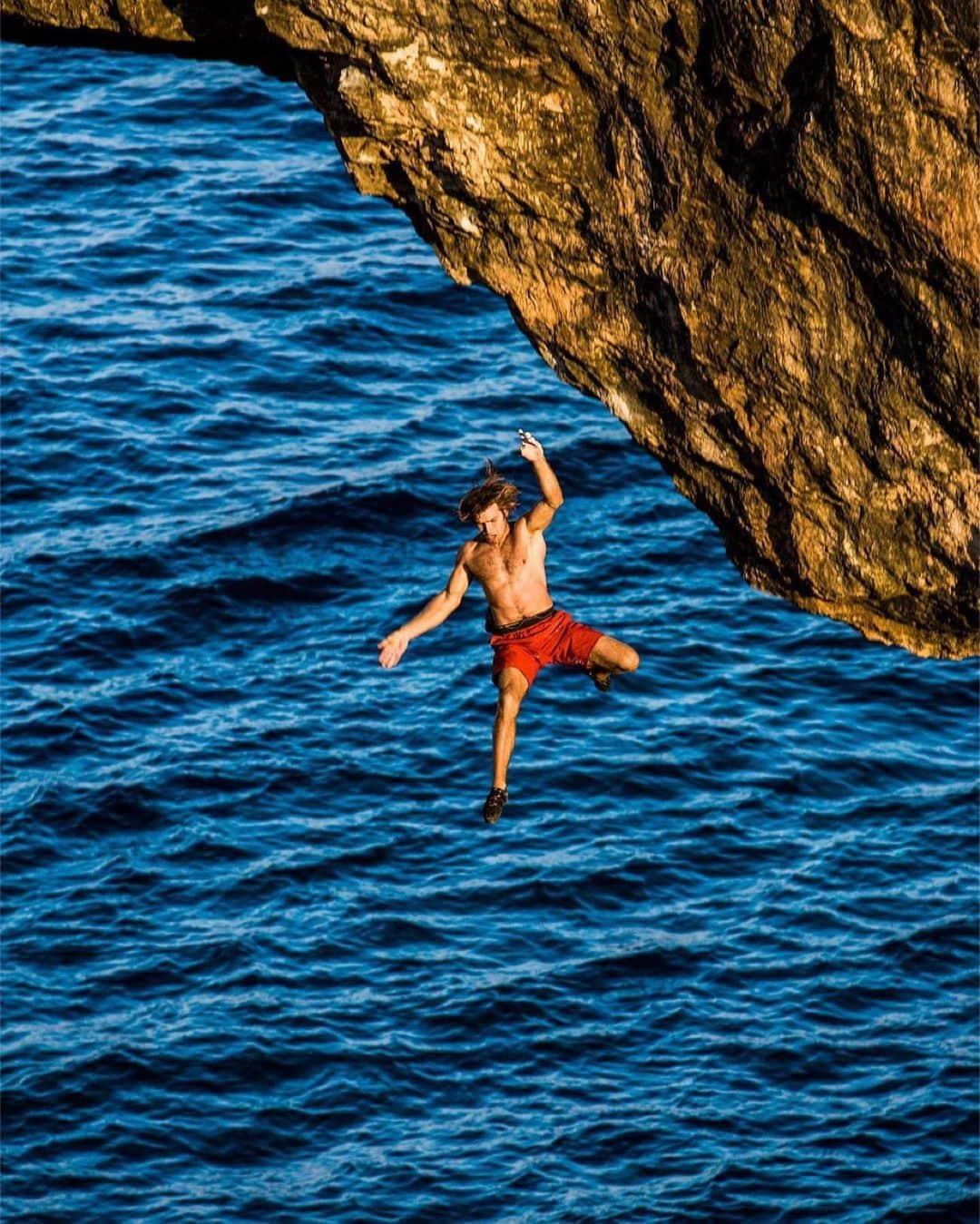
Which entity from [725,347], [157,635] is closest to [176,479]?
[157,635]

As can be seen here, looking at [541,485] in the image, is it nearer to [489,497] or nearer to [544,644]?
[489,497]

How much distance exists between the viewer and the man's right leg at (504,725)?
61.4ft

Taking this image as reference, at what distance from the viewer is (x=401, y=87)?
49.6 feet

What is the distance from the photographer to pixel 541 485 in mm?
17797

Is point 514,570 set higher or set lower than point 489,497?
lower

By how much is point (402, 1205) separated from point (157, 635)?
14.8 meters

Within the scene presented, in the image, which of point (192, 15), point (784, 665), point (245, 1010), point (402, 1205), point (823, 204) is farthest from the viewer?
point (784, 665)

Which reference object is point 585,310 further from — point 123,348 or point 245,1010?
point 123,348

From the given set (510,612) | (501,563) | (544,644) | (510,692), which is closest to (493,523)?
(501,563)

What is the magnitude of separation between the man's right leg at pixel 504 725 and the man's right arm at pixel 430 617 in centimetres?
91

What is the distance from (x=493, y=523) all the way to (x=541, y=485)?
628 mm

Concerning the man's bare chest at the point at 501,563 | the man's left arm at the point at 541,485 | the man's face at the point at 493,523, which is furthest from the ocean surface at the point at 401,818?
the man's left arm at the point at 541,485

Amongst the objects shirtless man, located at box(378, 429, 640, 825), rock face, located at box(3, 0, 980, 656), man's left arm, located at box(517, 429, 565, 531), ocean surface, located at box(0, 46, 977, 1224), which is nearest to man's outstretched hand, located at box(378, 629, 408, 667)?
shirtless man, located at box(378, 429, 640, 825)

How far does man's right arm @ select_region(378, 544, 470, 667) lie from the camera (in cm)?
1742
